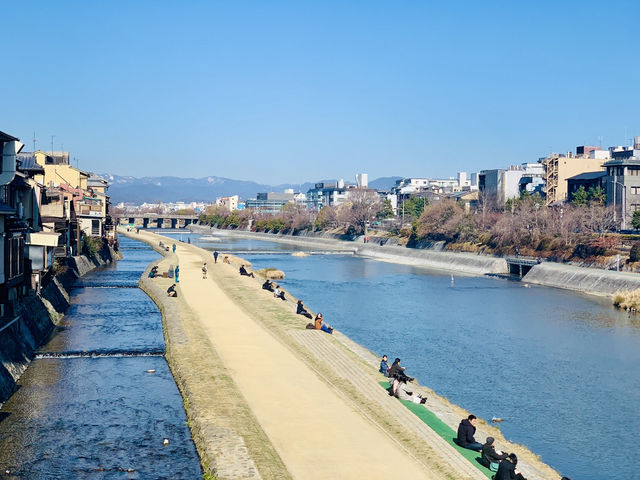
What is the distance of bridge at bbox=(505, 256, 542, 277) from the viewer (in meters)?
66.8

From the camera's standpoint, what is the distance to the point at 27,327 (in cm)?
2916

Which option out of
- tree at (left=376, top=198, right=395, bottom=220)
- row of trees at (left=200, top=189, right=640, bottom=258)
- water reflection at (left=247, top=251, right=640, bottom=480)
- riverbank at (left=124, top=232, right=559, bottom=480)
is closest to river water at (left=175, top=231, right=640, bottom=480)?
water reflection at (left=247, top=251, right=640, bottom=480)

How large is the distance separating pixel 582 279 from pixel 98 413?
4502cm

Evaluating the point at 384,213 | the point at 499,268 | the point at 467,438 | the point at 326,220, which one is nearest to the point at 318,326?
the point at 467,438

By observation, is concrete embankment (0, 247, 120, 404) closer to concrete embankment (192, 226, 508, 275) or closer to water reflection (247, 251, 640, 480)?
water reflection (247, 251, 640, 480)

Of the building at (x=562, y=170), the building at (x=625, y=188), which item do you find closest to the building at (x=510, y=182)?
the building at (x=562, y=170)

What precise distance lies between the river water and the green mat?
105 inches

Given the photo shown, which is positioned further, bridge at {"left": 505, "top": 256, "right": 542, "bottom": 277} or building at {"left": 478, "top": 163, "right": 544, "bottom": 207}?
building at {"left": 478, "top": 163, "right": 544, "bottom": 207}

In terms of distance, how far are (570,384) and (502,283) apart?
3701 centimetres

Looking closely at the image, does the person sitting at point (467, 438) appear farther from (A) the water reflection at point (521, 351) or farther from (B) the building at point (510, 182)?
(B) the building at point (510, 182)

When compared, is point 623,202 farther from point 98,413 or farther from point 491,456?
point 98,413

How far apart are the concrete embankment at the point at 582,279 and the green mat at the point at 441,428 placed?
112ft

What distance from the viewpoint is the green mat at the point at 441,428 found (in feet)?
53.6

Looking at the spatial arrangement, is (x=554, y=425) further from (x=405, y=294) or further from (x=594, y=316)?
(x=405, y=294)
